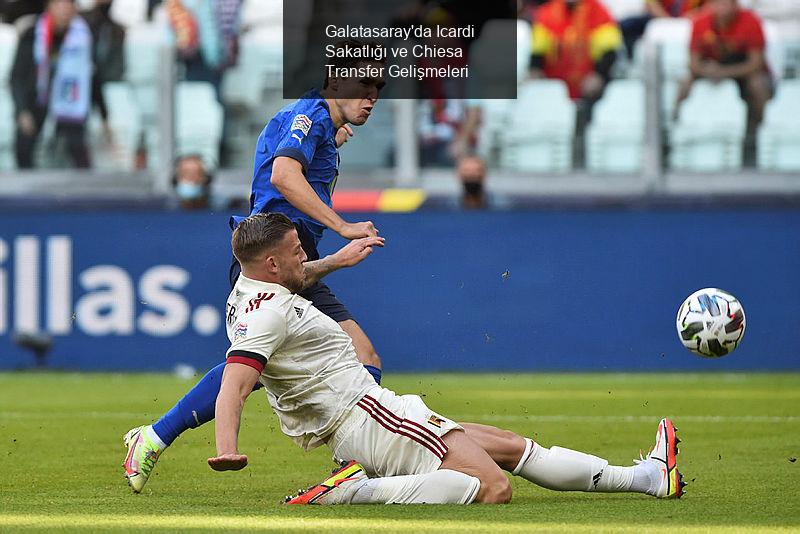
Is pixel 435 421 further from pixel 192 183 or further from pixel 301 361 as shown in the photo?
pixel 192 183

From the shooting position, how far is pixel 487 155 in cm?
1484

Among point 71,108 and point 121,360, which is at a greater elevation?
point 71,108

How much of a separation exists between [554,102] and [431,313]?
8.57 ft

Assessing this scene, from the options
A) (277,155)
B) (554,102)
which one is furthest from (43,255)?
(277,155)

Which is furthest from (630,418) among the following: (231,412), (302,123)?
(231,412)

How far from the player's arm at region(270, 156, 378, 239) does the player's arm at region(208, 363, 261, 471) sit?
1191 millimetres

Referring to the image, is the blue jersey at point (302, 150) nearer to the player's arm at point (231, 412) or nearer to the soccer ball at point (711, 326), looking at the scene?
the player's arm at point (231, 412)

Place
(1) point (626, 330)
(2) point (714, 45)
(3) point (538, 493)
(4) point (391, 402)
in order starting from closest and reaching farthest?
(4) point (391, 402) < (3) point (538, 493) < (1) point (626, 330) < (2) point (714, 45)

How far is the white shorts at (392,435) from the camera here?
5.77 meters

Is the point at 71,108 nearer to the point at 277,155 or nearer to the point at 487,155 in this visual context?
the point at 487,155

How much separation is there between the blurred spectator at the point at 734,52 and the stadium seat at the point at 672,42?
0.08 m

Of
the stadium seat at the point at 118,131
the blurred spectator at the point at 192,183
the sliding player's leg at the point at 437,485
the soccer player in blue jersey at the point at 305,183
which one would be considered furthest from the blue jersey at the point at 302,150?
the stadium seat at the point at 118,131

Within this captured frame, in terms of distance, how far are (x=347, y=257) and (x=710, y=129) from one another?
9307 mm

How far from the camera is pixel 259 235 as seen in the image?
5633mm
